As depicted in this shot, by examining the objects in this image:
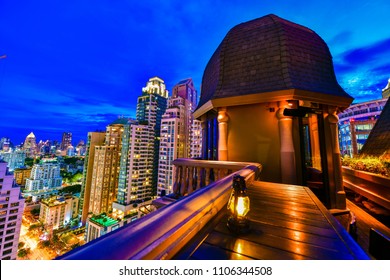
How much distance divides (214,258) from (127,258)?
659mm

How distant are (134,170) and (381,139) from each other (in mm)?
47426

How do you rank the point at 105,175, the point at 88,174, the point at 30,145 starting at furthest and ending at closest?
the point at 30,145 < the point at 88,174 < the point at 105,175

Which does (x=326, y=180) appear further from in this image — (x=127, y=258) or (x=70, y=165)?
(x=70, y=165)

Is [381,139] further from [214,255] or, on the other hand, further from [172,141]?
[172,141]

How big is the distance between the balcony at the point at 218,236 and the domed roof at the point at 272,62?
493cm

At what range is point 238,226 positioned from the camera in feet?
4.92

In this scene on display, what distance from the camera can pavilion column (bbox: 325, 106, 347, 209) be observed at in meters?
6.11

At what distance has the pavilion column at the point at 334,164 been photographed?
6109mm

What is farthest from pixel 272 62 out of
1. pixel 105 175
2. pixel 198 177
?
pixel 105 175

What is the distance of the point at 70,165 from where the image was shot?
286 ft

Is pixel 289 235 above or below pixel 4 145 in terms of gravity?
below

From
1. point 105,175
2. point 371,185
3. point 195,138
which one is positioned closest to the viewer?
point 371,185

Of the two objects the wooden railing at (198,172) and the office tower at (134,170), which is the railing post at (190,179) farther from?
the office tower at (134,170)

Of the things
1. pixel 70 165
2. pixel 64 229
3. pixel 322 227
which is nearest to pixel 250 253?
pixel 322 227
